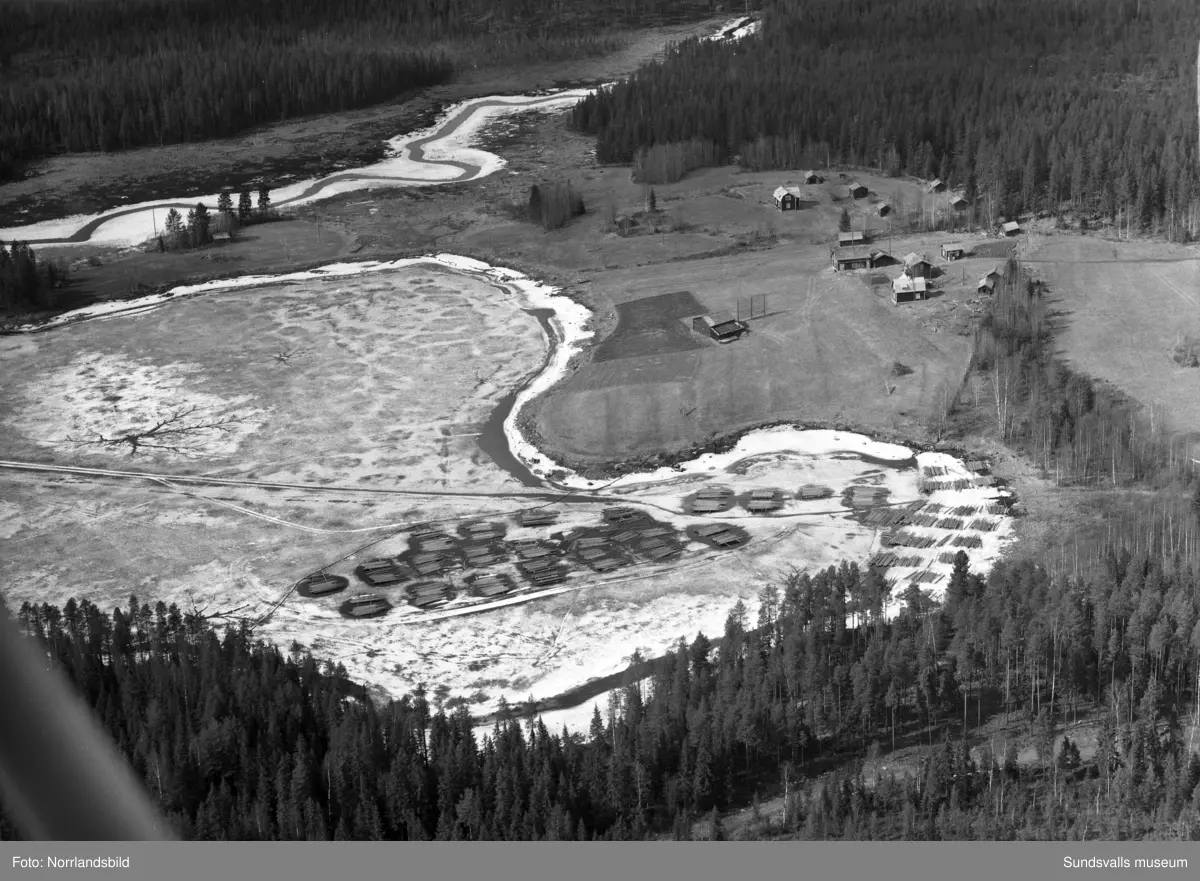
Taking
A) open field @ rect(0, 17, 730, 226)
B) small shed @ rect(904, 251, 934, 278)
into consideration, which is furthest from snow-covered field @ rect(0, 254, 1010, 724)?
open field @ rect(0, 17, 730, 226)

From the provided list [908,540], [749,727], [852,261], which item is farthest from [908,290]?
[749,727]

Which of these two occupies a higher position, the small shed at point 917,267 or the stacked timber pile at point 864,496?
the small shed at point 917,267

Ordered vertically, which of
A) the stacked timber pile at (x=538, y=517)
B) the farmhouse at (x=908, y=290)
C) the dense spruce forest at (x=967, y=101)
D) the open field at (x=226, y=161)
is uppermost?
the dense spruce forest at (x=967, y=101)

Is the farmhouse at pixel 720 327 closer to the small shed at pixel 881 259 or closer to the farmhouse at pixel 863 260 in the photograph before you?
the farmhouse at pixel 863 260

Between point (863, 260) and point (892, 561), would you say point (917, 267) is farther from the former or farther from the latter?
point (892, 561)

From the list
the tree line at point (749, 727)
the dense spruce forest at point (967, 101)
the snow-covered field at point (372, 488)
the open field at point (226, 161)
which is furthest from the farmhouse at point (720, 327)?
the open field at point (226, 161)

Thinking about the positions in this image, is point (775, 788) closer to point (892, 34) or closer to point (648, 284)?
point (648, 284)

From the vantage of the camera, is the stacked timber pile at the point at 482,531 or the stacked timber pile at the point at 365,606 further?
the stacked timber pile at the point at 482,531
